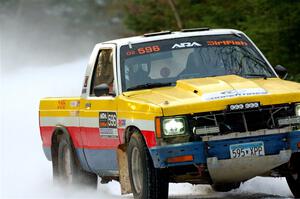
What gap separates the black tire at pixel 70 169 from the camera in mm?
12437

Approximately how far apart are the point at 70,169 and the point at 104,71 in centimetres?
158

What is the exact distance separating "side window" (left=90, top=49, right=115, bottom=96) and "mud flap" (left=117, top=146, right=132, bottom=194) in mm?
621

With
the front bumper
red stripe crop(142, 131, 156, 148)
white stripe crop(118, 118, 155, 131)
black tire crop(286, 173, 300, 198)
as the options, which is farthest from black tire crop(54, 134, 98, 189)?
the front bumper

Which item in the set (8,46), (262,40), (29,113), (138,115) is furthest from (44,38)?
(138,115)

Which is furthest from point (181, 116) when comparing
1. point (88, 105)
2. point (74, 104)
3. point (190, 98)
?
point (74, 104)

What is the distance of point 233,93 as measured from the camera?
9.74 m

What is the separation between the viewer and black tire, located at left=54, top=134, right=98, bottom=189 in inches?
490

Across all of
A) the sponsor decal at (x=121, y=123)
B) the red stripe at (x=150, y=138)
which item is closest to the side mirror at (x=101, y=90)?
the sponsor decal at (x=121, y=123)

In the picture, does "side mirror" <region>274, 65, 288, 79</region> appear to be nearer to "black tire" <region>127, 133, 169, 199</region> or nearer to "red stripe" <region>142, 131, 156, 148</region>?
"black tire" <region>127, 133, 169, 199</region>

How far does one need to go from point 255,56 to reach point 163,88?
48.3 inches

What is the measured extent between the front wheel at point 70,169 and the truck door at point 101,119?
614 mm

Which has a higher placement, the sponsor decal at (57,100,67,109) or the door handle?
the door handle

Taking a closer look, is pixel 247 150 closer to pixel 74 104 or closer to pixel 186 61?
pixel 186 61

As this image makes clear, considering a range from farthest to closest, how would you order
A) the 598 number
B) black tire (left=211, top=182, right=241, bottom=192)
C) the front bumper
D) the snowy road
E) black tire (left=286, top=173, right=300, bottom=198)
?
the snowy road, the 598 number, black tire (left=286, top=173, right=300, bottom=198), black tire (left=211, top=182, right=241, bottom=192), the front bumper
